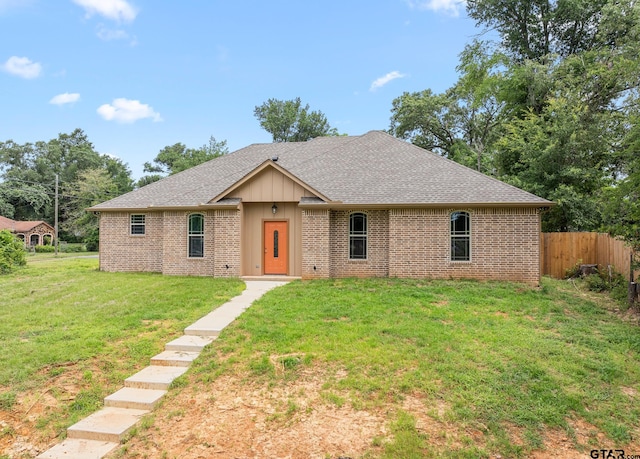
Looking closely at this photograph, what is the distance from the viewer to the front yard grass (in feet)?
16.0

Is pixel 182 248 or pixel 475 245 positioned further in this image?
pixel 182 248

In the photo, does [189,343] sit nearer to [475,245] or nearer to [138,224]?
[475,245]

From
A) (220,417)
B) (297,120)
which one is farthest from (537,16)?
(220,417)

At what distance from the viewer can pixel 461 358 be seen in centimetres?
557

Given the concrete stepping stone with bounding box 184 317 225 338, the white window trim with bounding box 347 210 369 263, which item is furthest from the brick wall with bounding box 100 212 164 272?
the concrete stepping stone with bounding box 184 317 225 338

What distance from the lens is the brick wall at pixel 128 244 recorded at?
48.6 ft

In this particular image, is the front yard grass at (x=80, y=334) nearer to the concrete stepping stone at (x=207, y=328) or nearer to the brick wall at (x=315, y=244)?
the concrete stepping stone at (x=207, y=328)

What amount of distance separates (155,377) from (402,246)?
29.8 ft

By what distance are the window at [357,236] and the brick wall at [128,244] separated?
7677mm

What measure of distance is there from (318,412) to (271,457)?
→ 83 centimetres

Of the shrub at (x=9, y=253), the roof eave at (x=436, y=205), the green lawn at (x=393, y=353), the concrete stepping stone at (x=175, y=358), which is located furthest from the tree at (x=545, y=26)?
the shrub at (x=9, y=253)

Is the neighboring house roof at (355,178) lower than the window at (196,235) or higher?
higher

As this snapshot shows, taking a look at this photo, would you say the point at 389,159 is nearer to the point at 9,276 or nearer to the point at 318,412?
the point at 318,412

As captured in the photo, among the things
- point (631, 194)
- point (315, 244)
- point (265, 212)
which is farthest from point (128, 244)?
point (631, 194)
